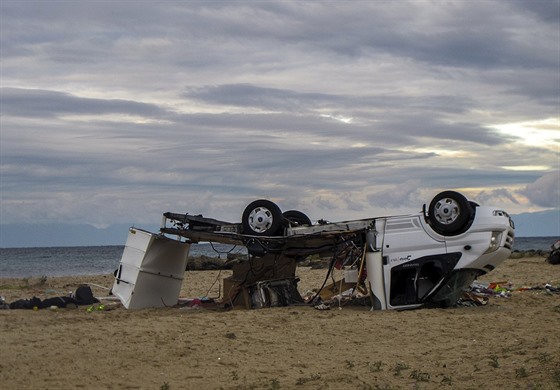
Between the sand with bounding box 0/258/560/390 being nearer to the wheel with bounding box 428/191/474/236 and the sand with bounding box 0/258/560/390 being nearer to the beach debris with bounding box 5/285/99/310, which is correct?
the beach debris with bounding box 5/285/99/310

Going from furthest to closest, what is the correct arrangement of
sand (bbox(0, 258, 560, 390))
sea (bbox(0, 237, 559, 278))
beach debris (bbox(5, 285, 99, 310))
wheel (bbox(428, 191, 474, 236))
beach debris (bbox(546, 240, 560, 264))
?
sea (bbox(0, 237, 559, 278)) → beach debris (bbox(546, 240, 560, 264)) → beach debris (bbox(5, 285, 99, 310)) → wheel (bbox(428, 191, 474, 236)) → sand (bbox(0, 258, 560, 390))

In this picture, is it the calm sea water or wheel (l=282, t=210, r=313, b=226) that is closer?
wheel (l=282, t=210, r=313, b=226)

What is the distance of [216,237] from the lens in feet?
57.4

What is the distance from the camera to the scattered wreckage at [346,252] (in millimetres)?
16078

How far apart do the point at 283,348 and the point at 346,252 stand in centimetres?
468

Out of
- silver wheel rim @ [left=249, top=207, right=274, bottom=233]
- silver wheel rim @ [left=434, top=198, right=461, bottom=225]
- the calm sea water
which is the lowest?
the calm sea water

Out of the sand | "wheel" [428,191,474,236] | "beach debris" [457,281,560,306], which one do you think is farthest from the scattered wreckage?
"beach debris" [457,281,560,306]

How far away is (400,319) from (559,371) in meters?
4.75

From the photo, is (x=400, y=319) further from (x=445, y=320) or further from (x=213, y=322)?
(x=213, y=322)

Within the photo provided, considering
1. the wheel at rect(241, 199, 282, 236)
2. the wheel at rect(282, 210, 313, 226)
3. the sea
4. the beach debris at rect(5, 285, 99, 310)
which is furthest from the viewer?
the sea

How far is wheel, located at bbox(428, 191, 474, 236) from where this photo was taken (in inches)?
626

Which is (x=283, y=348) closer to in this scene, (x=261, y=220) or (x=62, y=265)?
(x=261, y=220)

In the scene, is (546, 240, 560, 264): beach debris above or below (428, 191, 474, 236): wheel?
below

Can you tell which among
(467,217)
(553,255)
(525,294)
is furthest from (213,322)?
(553,255)
